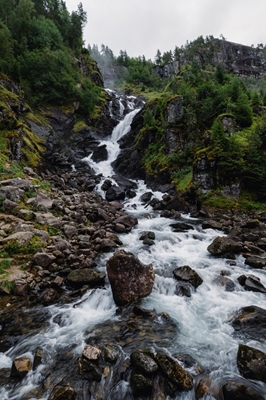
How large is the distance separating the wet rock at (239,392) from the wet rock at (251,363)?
381mm

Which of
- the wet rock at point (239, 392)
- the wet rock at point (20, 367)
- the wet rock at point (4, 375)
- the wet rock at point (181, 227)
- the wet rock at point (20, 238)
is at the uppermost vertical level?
the wet rock at point (20, 238)

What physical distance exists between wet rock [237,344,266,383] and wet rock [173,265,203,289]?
11.7ft

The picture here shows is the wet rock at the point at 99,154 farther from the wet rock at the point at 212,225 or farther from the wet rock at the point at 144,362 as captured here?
the wet rock at the point at 144,362

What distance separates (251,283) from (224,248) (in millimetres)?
3023

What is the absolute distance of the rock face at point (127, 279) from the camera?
827cm

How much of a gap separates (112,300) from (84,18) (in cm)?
7490

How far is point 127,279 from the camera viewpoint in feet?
27.7

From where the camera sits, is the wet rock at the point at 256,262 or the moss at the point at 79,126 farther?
the moss at the point at 79,126

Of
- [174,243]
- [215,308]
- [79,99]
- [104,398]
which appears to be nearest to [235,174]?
[174,243]

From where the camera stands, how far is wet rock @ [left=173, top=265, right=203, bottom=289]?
9.29m

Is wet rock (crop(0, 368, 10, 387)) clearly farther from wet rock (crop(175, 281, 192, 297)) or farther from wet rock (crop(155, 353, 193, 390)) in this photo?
wet rock (crop(175, 281, 192, 297))

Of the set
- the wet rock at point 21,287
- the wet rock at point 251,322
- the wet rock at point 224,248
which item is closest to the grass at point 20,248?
the wet rock at point 21,287

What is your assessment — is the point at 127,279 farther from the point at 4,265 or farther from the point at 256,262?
the point at 256,262

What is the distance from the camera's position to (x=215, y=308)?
8.04 m
